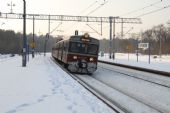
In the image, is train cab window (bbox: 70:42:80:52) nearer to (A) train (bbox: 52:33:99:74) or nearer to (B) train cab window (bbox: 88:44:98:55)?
(A) train (bbox: 52:33:99:74)

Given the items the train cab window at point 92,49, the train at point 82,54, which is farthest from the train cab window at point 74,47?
the train cab window at point 92,49

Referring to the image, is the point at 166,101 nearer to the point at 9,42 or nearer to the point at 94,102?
the point at 94,102

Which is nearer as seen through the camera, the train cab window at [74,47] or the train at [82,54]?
the train at [82,54]

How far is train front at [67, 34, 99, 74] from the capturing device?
29016 millimetres

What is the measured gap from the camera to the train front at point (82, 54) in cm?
2902

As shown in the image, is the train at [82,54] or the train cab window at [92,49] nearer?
the train at [82,54]

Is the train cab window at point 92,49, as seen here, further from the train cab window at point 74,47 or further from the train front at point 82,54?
the train cab window at point 74,47

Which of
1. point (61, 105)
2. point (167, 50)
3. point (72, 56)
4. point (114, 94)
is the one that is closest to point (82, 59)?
point (72, 56)

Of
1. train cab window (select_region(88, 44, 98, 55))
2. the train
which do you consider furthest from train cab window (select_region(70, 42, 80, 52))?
train cab window (select_region(88, 44, 98, 55))

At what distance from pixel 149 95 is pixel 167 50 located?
112 m

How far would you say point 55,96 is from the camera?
13516 mm

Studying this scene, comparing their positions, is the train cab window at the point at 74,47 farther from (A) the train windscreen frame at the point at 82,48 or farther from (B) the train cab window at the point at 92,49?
(B) the train cab window at the point at 92,49

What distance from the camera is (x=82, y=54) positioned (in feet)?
95.6

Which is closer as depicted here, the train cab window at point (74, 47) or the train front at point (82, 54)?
the train front at point (82, 54)
